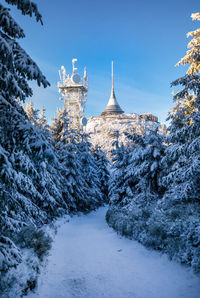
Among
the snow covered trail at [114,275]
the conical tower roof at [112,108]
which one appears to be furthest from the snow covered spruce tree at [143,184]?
the conical tower roof at [112,108]

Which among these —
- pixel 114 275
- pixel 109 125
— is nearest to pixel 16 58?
pixel 114 275

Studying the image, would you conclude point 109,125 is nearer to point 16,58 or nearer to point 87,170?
point 87,170

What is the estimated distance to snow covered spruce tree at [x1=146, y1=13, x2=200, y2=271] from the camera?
246 inches

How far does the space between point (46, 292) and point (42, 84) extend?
5.24 meters

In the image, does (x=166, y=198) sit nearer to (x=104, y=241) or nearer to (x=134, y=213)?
(x=134, y=213)

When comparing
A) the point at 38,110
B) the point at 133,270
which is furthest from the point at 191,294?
the point at 38,110

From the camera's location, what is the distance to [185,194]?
9008 mm

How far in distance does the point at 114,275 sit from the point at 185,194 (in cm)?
467

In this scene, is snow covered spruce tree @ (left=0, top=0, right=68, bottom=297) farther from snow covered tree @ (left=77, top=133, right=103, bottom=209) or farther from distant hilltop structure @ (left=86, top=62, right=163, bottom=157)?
distant hilltop structure @ (left=86, top=62, right=163, bottom=157)

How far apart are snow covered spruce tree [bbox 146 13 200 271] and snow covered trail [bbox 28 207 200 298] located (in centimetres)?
55

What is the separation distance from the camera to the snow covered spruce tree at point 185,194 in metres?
6.24

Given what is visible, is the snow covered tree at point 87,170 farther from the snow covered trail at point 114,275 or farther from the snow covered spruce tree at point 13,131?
the snow covered spruce tree at point 13,131

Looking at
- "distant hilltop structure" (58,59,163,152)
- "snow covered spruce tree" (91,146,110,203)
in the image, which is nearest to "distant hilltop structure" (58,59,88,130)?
"distant hilltop structure" (58,59,163,152)

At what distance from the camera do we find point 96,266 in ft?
23.3
